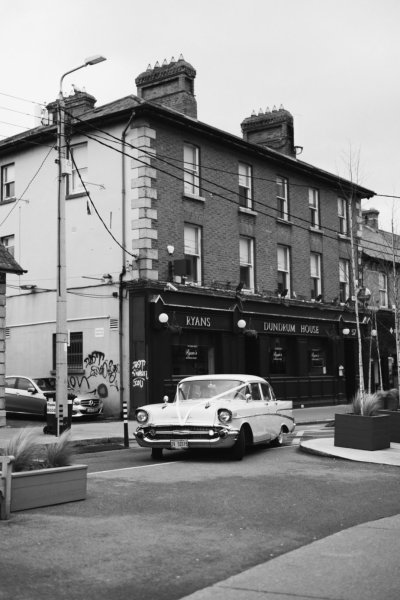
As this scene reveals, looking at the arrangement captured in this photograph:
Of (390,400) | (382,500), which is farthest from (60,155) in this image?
(382,500)

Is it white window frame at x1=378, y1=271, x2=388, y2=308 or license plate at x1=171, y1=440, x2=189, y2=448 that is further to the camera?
white window frame at x1=378, y1=271, x2=388, y2=308

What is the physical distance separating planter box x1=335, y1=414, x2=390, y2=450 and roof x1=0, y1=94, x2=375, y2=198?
8.90 metres

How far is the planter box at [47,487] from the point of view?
8.30 metres

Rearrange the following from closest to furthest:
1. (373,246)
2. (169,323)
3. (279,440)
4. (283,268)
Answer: (279,440) < (169,323) < (283,268) < (373,246)

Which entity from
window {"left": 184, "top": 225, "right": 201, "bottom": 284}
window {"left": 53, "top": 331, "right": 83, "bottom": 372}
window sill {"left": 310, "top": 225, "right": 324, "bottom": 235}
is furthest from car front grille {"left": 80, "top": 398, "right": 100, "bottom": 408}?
window sill {"left": 310, "top": 225, "right": 324, "bottom": 235}

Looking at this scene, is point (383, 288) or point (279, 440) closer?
point (279, 440)

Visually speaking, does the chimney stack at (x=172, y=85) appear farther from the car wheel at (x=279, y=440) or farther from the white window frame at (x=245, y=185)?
the car wheel at (x=279, y=440)

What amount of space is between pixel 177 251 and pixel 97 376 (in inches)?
194

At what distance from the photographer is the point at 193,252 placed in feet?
85.6

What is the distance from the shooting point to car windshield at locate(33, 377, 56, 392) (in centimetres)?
2500

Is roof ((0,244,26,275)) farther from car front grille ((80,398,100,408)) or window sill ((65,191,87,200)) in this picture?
window sill ((65,191,87,200))

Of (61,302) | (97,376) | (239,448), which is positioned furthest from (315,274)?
(239,448)

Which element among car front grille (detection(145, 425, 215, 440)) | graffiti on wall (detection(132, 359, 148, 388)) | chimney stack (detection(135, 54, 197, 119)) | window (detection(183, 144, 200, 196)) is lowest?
car front grille (detection(145, 425, 215, 440))

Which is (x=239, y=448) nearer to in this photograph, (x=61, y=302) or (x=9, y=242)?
(x=61, y=302)
